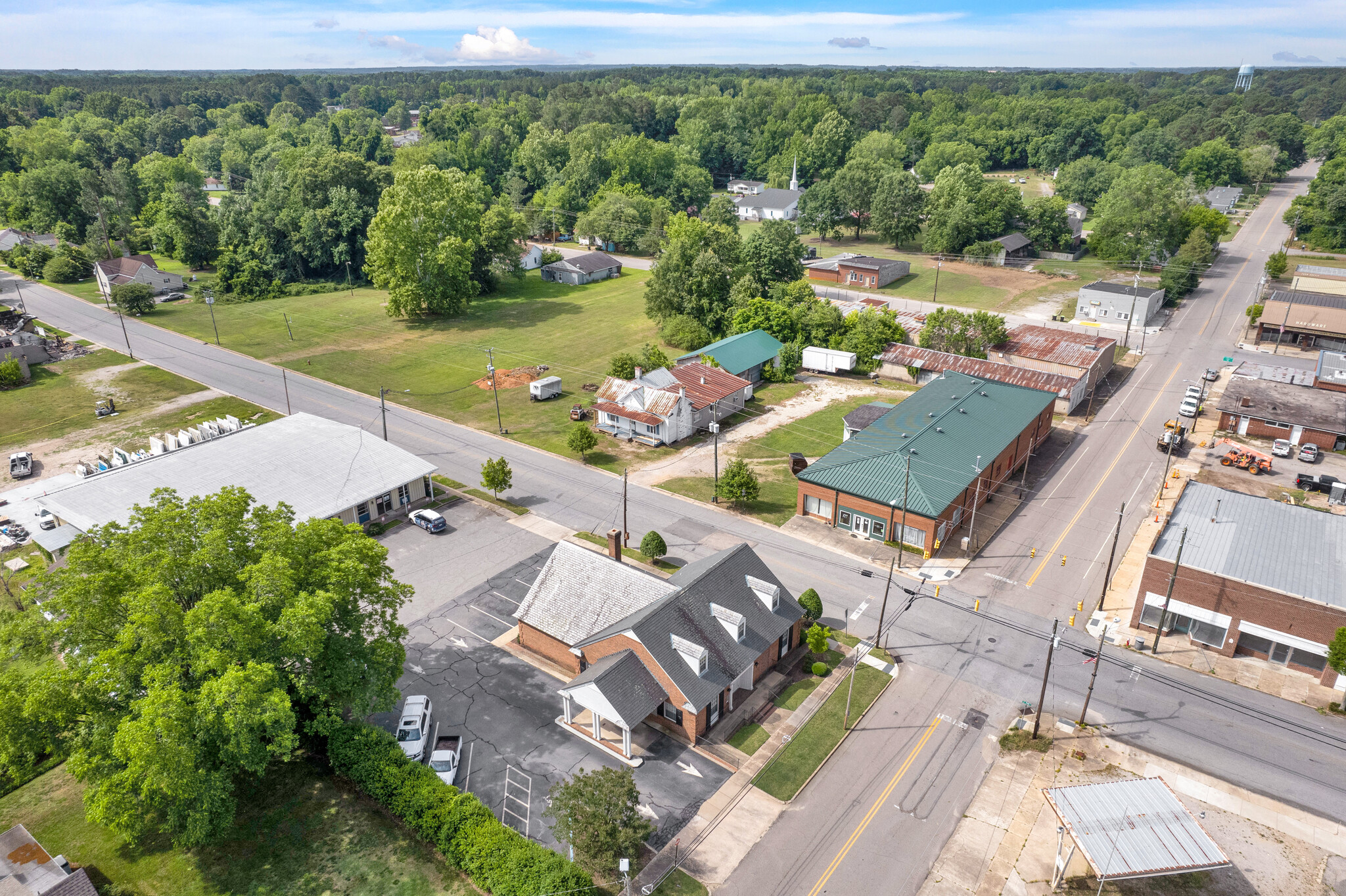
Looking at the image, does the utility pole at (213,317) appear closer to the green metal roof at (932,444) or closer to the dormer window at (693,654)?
the green metal roof at (932,444)

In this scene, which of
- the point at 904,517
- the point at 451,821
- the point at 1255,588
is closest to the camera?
the point at 451,821

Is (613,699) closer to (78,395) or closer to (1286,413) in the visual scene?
(1286,413)

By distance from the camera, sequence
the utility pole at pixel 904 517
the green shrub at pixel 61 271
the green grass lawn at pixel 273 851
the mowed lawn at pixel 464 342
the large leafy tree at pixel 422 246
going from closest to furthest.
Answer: the green grass lawn at pixel 273 851
the utility pole at pixel 904 517
the mowed lawn at pixel 464 342
the large leafy tree at pixel 422 246
the green shrub at pixel 61 271

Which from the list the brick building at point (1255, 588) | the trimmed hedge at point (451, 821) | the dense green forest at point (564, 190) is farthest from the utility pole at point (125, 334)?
the brick building at point (1255, 588)

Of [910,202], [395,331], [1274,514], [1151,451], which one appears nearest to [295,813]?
[1274,514]

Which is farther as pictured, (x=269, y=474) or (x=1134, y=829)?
(x=269, y=474)

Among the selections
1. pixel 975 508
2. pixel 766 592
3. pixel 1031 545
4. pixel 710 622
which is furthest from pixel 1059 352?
pixel 710 622

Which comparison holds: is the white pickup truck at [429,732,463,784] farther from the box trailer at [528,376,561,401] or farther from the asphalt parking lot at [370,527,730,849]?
the box trailer at [528,376,561,401]

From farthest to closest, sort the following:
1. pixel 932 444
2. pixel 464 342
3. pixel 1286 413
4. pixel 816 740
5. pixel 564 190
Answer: pixel 564 190 < pixel 464 342 < pixel 1286 413 < pixel 932 444 < pixel 816 740
